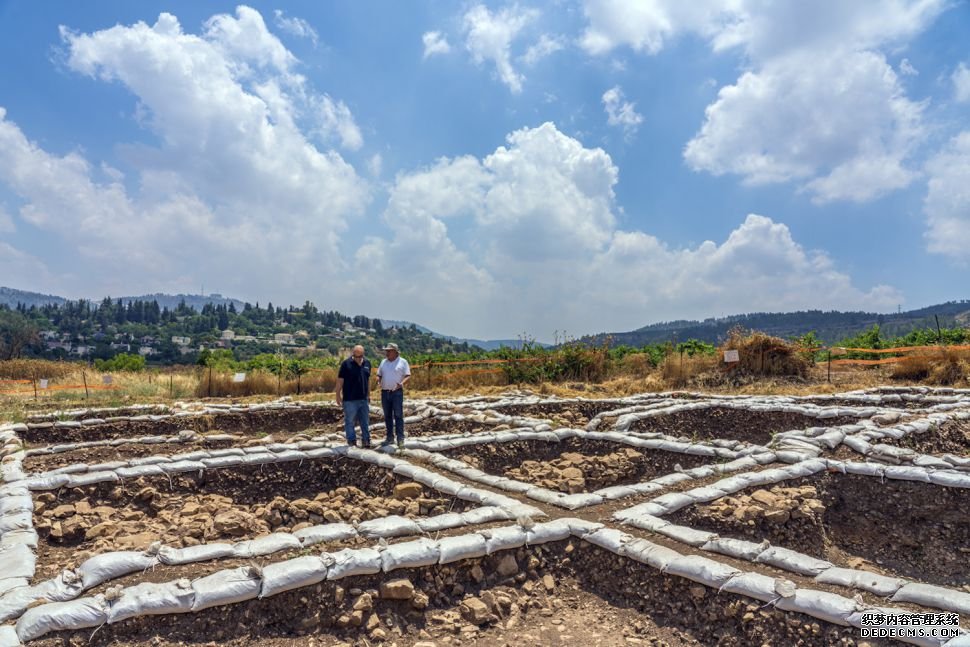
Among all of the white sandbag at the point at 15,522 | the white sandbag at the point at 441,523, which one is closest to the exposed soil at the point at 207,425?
the white sandbag at the point at 15,522

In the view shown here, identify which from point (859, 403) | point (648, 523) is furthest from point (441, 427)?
point (859, 403)

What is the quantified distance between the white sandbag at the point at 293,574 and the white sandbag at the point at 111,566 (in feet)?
2.52

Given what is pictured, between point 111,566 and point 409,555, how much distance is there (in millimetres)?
1793

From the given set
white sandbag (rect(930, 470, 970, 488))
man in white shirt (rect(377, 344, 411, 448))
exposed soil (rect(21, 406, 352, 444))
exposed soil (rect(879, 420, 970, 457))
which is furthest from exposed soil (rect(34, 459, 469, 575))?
exposed soil (rect(879, 420, 970, 457))

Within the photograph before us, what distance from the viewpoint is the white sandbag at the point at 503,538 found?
4176mm

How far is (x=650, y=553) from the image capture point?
13.3 ft

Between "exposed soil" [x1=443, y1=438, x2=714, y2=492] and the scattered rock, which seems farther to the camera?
"exposed soil" [x1=443, y1=438, x2=714, y2=492]

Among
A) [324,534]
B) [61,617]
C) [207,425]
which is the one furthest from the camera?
[207,425]

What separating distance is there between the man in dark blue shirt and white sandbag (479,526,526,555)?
3478 millimetres

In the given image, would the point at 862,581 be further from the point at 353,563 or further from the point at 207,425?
the point at 207,425

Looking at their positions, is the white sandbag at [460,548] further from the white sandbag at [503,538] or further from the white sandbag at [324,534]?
the white sandbag at [324,534]

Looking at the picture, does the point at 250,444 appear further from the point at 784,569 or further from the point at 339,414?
the point at 784,569

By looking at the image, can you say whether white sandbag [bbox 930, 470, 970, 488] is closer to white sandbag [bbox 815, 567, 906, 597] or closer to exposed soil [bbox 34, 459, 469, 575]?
white sandbag [bbox 815, 567, 906, 597]

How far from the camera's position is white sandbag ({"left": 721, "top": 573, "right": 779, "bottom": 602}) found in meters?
3.47
